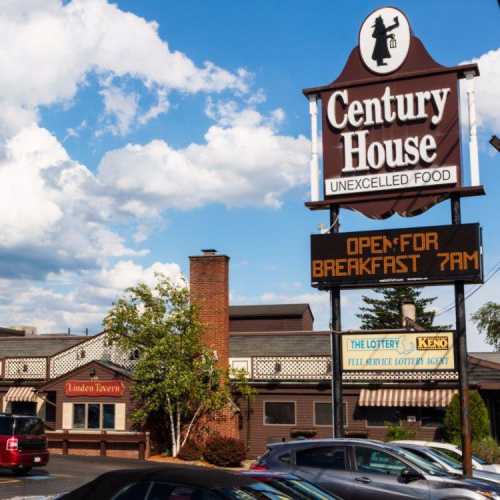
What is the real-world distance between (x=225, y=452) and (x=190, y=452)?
1943 millimetres

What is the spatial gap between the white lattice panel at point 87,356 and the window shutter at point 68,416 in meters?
1.98

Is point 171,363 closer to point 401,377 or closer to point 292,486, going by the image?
point 401,377

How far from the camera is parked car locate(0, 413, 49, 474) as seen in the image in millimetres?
22750

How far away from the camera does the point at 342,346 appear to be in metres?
23.4

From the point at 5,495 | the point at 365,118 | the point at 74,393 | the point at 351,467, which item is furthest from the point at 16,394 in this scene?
the point at 351,467

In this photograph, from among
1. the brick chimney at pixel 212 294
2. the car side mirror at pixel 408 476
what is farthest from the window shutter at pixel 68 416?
the car side mirror at pixel 408 476

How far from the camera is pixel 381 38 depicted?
79.5 feet

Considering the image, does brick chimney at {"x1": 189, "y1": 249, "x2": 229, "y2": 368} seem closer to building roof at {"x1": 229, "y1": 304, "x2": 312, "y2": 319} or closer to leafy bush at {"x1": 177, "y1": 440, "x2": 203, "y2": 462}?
leafy bush at {"x1": 177, "y1": 440, "x2": 203, "y2": 462}

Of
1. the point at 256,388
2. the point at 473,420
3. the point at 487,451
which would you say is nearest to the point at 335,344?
the point at 487,451

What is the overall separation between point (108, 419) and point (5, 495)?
618 inches

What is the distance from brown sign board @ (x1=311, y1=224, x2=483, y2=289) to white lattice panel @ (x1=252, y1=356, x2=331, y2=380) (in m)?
11.2

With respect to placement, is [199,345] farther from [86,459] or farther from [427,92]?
[427,92]

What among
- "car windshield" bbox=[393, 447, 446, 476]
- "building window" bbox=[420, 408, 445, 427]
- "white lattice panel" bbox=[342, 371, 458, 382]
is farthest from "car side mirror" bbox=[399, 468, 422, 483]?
"building window" bbox=[420, 408, 445, 427]

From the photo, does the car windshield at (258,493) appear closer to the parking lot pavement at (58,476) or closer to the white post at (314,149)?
the parking lot pavement at (58,476)
